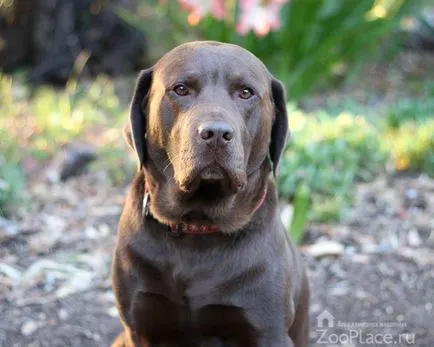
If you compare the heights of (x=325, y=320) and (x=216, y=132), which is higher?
(x=216, y=132)

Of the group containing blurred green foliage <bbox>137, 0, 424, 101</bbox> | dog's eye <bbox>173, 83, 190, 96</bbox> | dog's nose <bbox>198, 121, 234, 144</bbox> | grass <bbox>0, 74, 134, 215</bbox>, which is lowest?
grass <bbox>0, 74, 134, 215</bbox>

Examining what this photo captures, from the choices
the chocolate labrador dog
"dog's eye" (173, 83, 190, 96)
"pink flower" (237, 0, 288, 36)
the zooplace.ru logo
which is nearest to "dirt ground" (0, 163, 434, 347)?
the zooplace.ru logo

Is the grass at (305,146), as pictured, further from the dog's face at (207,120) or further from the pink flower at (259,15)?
the dog's face at (207,120)

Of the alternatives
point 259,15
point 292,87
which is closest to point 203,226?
point 259,15

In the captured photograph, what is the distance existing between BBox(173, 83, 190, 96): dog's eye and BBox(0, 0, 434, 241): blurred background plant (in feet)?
5.24

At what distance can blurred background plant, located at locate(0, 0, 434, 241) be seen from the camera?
5.53m

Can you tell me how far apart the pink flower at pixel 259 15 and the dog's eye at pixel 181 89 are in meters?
3.89

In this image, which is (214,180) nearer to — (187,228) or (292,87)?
(187,228)

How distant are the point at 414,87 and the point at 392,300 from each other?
16.7 feet

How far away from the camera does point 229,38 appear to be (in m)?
7.20

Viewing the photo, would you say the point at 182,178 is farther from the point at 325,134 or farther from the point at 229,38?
the point at 229,38

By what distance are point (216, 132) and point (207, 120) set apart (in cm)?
6

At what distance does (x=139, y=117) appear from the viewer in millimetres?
3107

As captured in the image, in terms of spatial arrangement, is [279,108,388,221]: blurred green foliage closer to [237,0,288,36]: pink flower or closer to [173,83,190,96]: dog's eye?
[237,0,288,36]: pink flower
